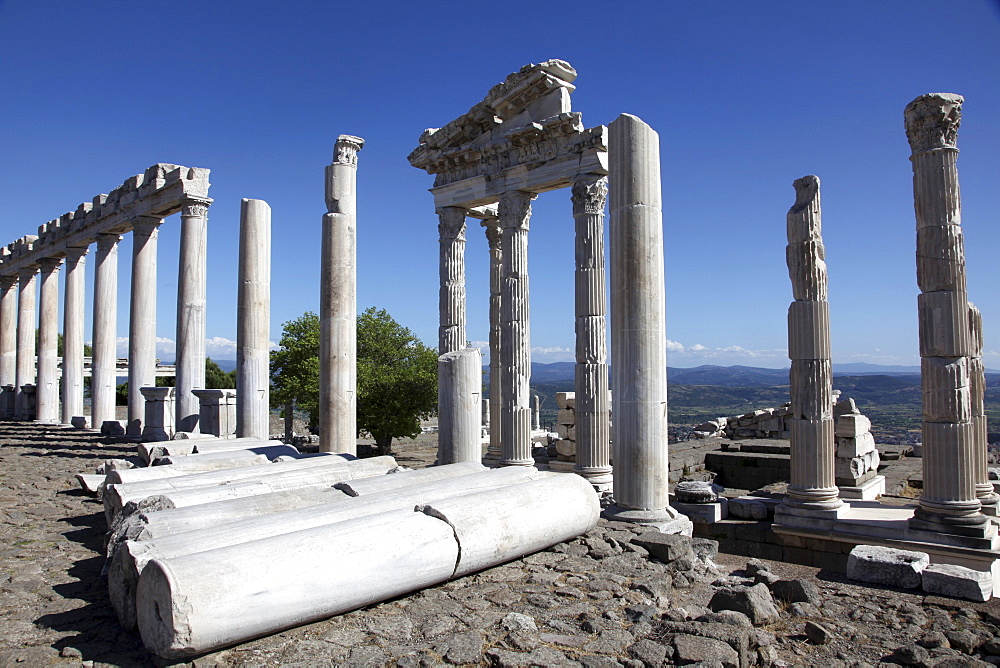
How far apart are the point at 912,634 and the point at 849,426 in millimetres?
11326

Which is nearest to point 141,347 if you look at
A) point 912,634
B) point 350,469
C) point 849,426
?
point 350,469

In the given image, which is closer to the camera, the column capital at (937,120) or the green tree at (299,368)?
the column capital at (937,120)

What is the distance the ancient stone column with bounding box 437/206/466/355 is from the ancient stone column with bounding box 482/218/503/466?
121 cm

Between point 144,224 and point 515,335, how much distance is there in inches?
538

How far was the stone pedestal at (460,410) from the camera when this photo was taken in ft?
38.7

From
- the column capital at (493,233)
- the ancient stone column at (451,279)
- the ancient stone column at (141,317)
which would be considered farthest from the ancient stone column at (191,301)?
the column capital at (493,233)

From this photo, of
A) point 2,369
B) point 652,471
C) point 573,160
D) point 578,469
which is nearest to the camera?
point 652,471

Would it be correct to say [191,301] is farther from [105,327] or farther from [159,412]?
[105,327]

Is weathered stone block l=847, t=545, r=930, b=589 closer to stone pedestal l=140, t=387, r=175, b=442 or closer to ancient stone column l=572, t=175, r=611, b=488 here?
ancient stone column l=572, t=175, r=611, b=488

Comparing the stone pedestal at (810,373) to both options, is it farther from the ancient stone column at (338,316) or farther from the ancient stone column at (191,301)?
the ancient stone column at (191,301)

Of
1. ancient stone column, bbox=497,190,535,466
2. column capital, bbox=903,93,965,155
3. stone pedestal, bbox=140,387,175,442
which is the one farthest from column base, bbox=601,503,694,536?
stone pedestal, bbox=140,387,175,442

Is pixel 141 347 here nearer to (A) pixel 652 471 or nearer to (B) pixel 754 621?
(A) pixel 652 471

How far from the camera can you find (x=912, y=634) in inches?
255

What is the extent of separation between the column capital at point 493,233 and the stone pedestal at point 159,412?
1054 cm
